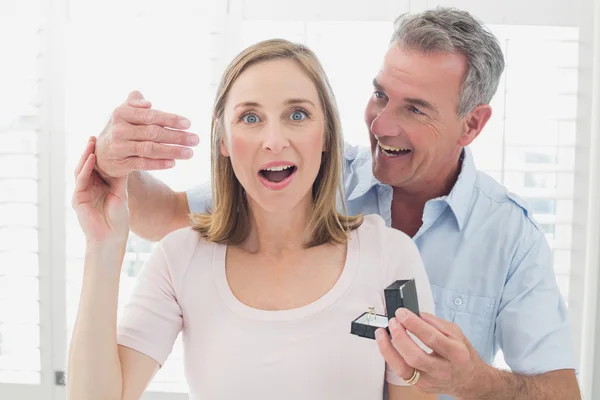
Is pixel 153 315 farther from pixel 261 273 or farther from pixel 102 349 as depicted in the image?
pixel 261 273

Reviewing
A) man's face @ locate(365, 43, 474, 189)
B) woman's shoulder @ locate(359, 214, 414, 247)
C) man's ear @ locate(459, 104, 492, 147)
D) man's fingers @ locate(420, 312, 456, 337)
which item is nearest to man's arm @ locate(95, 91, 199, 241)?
woman's shoulder @ locate(359, 214, 414, 247)

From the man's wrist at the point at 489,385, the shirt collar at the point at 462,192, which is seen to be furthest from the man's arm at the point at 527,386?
the shirt collar at the point at 462,192

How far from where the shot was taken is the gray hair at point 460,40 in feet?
5.78

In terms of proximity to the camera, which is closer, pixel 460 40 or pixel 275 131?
pixel 275 131

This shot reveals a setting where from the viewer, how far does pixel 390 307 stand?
3.88 feet

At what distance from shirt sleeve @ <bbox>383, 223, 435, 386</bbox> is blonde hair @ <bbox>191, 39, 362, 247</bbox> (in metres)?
0.10

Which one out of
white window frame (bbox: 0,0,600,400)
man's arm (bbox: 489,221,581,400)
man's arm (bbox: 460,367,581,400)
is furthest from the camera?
white window frame (bbox: 0,0,600,400)

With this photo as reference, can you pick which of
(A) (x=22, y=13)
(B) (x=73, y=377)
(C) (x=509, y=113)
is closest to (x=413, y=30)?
(C) (x=509, y=113)

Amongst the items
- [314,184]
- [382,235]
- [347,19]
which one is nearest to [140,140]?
[314,184]

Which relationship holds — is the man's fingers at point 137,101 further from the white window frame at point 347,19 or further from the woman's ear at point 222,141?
the white window frame at point 347,19

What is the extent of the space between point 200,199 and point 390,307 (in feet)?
2.76

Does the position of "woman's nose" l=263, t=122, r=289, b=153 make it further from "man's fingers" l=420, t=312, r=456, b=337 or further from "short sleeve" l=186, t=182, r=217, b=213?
"short sleeve" l=186, t=182, r=217, b=213

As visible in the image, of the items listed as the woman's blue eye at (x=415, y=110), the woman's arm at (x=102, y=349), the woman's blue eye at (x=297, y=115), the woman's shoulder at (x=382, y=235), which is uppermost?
the woman's blue eye at (x=415, y=110)

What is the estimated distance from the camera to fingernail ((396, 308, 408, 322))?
1.14 m
